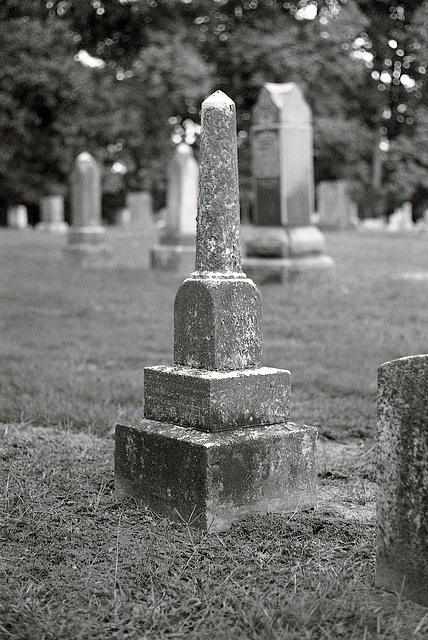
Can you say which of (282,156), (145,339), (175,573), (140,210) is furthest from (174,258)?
(140,210)

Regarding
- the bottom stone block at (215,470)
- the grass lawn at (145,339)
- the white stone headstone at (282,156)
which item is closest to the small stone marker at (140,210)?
the grass lawn at (145,339)

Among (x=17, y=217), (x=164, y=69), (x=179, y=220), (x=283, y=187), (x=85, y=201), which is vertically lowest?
(x=179, y=220)

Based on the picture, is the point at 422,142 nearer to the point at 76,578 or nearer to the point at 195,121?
the point at 195,121

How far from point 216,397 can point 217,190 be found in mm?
967

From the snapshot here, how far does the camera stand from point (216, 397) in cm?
392

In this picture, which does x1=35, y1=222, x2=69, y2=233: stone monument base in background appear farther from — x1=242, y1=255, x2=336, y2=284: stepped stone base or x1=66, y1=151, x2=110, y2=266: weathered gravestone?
x1=242, y1=255, x2=336, y2=284: stepped stone base

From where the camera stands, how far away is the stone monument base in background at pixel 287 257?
498 inches

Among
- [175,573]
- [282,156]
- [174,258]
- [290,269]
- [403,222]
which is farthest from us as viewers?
[403,222]

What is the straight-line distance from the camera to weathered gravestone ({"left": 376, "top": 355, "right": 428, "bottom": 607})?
2.92 meters

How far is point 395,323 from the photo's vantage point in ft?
31.3

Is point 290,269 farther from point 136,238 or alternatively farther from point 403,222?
point 403,222

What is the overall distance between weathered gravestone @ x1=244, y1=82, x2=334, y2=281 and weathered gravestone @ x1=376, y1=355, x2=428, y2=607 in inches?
379

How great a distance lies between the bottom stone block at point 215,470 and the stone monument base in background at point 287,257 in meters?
8.56

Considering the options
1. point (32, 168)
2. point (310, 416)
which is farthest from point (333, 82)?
point (310, 416)
